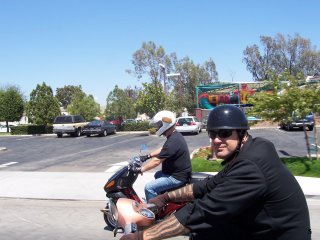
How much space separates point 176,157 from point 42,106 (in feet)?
122

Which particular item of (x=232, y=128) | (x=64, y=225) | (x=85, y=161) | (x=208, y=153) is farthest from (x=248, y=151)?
(x=85, y=161)

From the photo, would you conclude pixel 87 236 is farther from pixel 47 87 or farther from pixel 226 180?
pixel 47 87

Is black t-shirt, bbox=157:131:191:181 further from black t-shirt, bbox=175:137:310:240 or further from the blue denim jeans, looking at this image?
black t-shirt, bbox=175:137:310:240

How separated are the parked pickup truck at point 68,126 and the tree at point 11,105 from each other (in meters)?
13.9

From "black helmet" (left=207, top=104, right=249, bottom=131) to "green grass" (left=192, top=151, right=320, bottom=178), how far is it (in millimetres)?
7961

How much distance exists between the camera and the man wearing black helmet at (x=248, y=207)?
218 cm

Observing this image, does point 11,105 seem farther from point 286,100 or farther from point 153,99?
point 286,100

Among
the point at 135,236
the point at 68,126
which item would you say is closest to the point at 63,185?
the point at 135,236

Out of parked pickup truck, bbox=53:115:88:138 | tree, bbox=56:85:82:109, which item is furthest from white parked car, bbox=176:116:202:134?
tree, bbox=56:85:82:109

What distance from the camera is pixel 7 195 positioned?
9.54 metres

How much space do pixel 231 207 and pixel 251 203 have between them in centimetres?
11

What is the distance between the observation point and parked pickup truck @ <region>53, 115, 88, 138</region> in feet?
113

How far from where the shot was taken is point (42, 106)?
40.7 m

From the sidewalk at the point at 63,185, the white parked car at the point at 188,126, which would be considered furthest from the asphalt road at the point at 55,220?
the white parked car at the point at 188,126
